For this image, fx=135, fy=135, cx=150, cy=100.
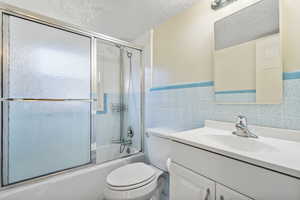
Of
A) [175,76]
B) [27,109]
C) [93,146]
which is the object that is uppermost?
[175,76]

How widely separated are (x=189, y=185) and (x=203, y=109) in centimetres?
65

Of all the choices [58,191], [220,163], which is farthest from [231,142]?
[58,191]

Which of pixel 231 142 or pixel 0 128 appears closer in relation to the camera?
pixel 231 142

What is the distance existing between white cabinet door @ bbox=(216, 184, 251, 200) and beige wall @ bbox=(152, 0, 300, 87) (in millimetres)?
765

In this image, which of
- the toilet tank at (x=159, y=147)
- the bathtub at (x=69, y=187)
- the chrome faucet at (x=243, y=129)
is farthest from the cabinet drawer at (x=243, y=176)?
the bathtub at (x=69, y=187)

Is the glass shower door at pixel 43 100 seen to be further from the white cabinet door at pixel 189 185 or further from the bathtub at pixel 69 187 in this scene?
the white cabinet door at pixel 189 185

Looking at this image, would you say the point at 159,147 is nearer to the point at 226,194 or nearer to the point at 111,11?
the point at 226,194

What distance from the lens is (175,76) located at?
4.85 ft

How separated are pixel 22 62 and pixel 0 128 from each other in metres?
0.54

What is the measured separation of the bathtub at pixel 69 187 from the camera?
1.04 m

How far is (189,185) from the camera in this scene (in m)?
0.77

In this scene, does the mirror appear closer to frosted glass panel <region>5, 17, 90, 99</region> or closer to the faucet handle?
the faucet handle

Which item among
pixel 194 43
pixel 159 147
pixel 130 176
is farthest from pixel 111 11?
pixel 130 176

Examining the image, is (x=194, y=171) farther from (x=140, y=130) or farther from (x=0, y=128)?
(x=0, y=128)
